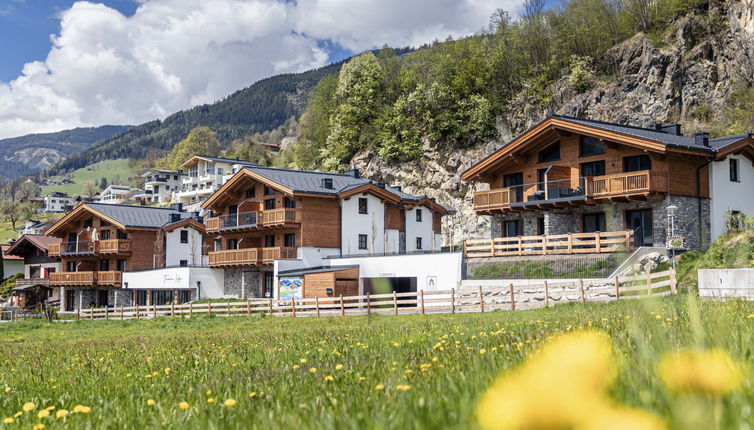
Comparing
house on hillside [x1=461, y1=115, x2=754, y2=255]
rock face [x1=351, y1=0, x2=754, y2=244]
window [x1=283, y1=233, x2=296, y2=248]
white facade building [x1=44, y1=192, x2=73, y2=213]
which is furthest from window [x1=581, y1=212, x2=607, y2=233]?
white facade building [x1=44, y1=192, x2=73, y2=213]

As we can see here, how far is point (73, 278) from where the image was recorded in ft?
201

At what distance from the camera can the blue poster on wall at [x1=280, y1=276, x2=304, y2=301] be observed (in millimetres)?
41750

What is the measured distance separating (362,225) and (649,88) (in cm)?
2660

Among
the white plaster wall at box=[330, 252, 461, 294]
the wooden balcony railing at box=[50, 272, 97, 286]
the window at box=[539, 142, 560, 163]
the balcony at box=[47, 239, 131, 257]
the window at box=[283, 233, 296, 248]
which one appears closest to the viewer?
the white plaster wall at box=[330, 252, 461, 294]

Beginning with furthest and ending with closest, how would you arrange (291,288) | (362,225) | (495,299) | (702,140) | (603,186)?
(362,225) < (291,288) < (702,140) < (603,186) < (495,299)

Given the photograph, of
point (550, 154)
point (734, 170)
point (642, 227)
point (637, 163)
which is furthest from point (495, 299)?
point (734, 170)

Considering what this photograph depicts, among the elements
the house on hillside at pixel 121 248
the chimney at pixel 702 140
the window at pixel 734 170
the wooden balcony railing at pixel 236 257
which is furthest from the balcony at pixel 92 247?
the window at pixel 734 170

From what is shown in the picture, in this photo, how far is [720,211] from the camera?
121ft

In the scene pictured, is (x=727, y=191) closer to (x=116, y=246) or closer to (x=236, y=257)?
(x=236, y=257)

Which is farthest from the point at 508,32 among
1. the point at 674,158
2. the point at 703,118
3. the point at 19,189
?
the point at 19,189

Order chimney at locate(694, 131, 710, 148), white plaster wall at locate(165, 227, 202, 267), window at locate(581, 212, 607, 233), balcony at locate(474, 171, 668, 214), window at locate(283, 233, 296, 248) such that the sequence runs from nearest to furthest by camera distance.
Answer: balcony at locate(474, 171, 668, 214), chimney at locate(694, 131, 710, 148), window at locate(581, 212, 607, 233), window at locate(283, 233, 296, 248), white plaster wall at locate(165, 227, 202, 267)

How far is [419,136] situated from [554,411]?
67.9 meters

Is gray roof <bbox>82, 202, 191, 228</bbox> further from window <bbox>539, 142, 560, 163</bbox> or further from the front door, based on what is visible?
the front door

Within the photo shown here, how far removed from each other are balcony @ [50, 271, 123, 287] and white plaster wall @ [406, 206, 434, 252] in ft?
86.7
